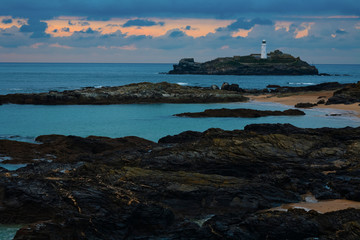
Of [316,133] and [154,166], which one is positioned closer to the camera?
[154,166]

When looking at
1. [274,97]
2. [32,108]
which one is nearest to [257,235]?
[32,108]

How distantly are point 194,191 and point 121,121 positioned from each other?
89.0ft

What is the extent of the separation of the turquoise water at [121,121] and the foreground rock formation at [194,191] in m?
12.7

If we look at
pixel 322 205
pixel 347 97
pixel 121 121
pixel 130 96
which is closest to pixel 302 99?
pixel 347 97

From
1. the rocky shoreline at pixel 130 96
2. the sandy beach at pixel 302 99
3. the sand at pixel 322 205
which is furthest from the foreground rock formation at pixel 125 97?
the sand at pixel 322 205

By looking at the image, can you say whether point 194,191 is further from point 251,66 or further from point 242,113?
point 251,66

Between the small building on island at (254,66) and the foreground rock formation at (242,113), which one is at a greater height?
the small building on island at (254,66)

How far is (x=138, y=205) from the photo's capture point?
10.7m

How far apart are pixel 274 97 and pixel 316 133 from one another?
37.7m

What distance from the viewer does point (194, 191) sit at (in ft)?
40.1

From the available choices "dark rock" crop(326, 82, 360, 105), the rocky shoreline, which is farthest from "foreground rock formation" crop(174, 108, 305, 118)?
the rocky shoreline

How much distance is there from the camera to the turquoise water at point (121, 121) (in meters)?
32.6

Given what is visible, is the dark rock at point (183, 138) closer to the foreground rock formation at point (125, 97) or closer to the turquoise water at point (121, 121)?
the turquoise water at point (121, 121)

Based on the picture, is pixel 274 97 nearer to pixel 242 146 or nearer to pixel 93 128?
pixel 93 128
